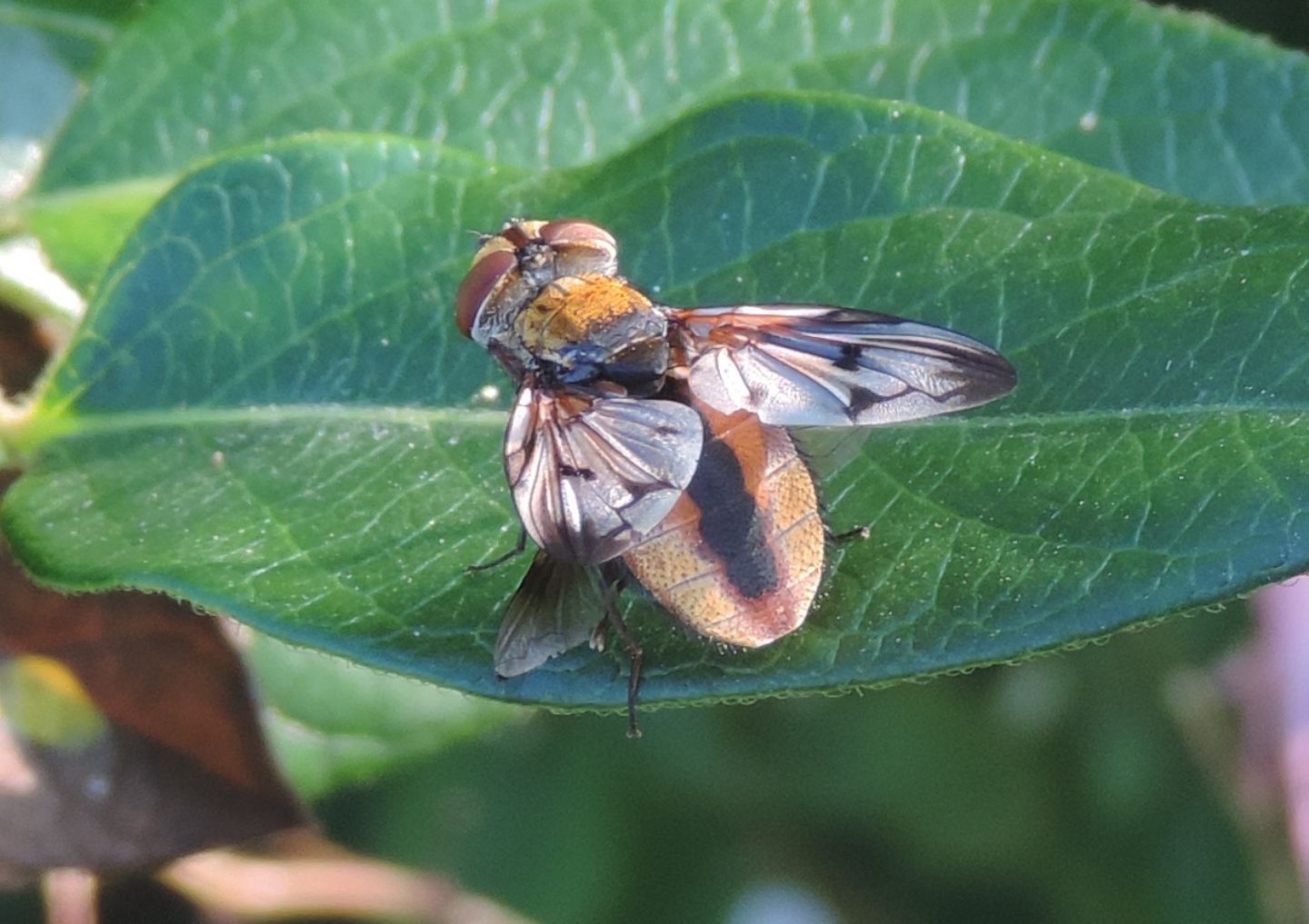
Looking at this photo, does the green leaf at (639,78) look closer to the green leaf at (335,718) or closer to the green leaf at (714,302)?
the green leaf at (714,302)

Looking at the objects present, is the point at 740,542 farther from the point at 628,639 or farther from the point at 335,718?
the point at 335,718

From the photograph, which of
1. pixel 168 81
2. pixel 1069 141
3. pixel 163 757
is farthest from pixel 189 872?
pixel 1069 141

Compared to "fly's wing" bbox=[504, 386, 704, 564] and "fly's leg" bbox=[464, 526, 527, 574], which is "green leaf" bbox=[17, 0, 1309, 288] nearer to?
"fly's wing" bbox=[504, 386, 704, 564]

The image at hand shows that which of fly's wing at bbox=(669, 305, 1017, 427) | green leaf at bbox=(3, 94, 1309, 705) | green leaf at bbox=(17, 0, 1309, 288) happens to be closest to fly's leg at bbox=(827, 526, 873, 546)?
green leaf at bbox=(3, 94, 1309, 705)

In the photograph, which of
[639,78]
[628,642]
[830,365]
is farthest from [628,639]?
[639,78]

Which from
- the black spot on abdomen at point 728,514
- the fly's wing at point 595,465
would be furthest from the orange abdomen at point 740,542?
the fly's wing at point 595,465
